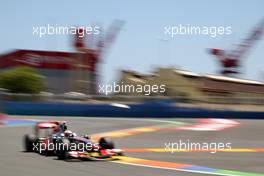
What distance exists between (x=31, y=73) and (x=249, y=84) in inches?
995

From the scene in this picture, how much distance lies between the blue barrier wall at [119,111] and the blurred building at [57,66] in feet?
137

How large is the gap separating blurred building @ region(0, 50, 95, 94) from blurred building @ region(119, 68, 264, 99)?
11686 millimetres

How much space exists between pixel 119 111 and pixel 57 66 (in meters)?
46.0

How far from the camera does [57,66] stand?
7181 cm

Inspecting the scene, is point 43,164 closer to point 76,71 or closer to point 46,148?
point 46,148

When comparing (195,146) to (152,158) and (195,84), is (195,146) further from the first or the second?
(195,84)

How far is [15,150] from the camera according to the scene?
467 inches

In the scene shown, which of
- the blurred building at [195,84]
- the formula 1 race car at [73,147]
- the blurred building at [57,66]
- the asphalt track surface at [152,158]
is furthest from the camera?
the blurred building at [57,66]

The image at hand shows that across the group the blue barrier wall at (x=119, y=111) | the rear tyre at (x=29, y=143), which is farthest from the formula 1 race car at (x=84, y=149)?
the blue barrier wall at (x=119, y=111)

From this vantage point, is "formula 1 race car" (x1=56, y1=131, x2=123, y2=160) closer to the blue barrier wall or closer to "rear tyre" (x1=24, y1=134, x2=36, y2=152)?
"rear tyre" (x1=24, y1=134, x2=36, y2=152)

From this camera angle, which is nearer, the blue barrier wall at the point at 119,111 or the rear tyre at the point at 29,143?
the rear tyre at the point at 29,143

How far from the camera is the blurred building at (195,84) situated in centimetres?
5981

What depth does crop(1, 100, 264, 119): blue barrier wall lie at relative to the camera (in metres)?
26.7

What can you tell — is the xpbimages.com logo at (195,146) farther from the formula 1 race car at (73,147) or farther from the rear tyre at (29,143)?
the rear tyre at (29,143)
